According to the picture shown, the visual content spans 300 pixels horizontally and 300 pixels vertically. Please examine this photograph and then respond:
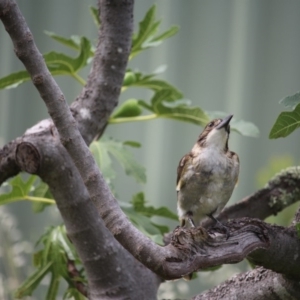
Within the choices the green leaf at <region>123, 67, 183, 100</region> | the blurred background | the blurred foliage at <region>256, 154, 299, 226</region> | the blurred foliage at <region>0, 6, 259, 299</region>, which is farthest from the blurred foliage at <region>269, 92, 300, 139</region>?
the blurred background

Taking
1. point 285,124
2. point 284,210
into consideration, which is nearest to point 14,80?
point 285,124

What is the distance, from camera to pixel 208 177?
1.01m

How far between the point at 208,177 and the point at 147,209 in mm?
277

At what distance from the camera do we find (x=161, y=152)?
2201 mm

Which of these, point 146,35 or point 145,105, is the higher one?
point 146,35

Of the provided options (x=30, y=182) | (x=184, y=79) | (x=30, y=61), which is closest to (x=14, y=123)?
(x=184, y=79)

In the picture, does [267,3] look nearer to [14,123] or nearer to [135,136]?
[135,136]

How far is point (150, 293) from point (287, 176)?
359 millimetres

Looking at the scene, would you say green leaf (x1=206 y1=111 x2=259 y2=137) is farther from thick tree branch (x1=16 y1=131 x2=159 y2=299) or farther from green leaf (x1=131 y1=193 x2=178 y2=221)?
thick tree branch (x1=16 y1=131 x2=159 y2=299)

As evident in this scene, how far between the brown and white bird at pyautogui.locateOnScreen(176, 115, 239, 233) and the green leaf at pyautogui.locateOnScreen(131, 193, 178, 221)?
19 centimetres

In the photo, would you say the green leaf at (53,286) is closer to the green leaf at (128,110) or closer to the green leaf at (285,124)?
the green leaf at (128,110)

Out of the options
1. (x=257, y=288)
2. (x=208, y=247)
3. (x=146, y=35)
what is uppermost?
(x=146, y=35)

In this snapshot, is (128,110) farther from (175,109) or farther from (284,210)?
(284,210)

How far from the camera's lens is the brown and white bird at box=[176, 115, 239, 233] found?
100cm
